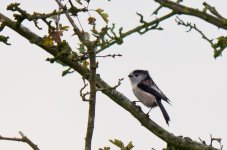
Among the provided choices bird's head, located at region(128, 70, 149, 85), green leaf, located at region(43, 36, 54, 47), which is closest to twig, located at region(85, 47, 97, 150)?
green leaf, located at region(43, 36, 54, 47)

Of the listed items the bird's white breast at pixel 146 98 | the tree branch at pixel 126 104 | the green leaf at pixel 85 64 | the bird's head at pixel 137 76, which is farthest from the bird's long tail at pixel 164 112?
the green leaf at pixel 85 64

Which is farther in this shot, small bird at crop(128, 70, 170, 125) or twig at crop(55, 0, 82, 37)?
small bird at crop(128, 70, 170, 125)

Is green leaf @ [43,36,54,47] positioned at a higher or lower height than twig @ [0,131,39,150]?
higher

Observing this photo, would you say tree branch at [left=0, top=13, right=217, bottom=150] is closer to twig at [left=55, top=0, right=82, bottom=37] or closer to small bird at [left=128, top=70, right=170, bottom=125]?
twig at [left=55, top=0, right=82, bottom=37]

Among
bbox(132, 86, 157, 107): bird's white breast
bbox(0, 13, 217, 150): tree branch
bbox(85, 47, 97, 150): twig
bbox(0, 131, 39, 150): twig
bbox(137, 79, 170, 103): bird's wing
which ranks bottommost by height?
bbox(0, 131, 39, 150): twig

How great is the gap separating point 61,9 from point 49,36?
0.33 metres

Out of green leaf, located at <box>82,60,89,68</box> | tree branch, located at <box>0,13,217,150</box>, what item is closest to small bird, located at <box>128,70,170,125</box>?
tree branch, located at <box>0,13,217,150</box>

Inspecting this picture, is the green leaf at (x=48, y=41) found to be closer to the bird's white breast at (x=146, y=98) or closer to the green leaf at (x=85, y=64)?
the green leaf at (x=85, y=64)

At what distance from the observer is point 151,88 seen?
1306cm

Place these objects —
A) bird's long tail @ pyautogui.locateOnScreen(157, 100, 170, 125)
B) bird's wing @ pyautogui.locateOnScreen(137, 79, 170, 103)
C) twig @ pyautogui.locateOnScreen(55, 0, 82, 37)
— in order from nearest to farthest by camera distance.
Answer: twig @ pyautogui.locateOnScreen(55, 0, 82, 37), bird's long tail @ pyautogui.locateOnScreen(157, 100, 170, 125), bird's wing @ pyautogui.locateOnScreen(137, 79, 170, 103)

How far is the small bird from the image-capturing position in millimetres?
12602

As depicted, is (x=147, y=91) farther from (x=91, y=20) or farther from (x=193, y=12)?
(x=91, y=20)

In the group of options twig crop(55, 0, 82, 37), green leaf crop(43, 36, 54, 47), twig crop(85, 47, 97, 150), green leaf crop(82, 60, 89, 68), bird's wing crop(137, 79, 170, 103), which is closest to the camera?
twig crop(85, 47, 97, 150)

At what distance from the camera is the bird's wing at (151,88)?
12797 mm
